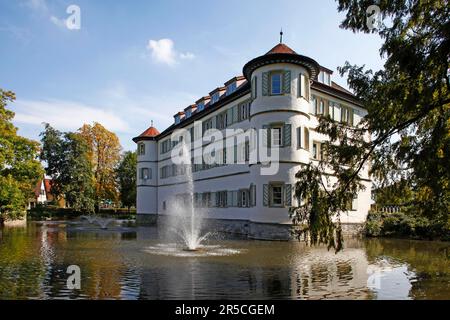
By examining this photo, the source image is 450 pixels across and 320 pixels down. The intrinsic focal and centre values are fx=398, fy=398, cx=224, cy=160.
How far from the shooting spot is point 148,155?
158 ft

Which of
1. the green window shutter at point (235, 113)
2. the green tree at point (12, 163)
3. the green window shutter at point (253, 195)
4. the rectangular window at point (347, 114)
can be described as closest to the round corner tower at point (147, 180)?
the green tree at point (12, 163)

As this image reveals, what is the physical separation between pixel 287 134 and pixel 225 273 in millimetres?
13808

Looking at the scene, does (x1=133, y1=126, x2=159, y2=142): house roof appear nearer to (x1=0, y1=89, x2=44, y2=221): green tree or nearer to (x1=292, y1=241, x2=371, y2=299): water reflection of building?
(x1=0, y1=89, x2=44, y2=221): green tree

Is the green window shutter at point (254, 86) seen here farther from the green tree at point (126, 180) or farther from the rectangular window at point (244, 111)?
the green tree at point (126, 180)

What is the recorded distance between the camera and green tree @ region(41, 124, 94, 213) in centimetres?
5144

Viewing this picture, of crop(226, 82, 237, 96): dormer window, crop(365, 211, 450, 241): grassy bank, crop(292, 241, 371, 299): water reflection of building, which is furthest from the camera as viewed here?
crop(226, 82, 237, 96): dormer window

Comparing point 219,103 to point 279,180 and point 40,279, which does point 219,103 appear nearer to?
point 279,180

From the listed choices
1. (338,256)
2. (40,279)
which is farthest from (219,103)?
(40,279)

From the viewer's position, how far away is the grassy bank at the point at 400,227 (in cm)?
2525

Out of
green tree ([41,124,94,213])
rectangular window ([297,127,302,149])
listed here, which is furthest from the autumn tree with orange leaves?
rectangular window ([297,127,302,149])

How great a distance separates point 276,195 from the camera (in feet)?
80.9

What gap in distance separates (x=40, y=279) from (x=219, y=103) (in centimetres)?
2270

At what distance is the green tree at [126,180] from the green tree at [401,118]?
53559 mm

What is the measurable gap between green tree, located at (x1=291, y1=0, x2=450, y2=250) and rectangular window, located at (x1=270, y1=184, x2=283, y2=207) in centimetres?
1418
